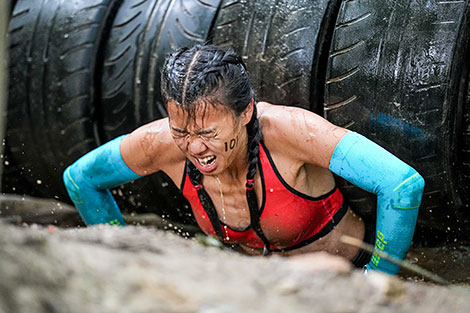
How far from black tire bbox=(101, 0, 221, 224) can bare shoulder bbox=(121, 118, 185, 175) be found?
395 millimetres

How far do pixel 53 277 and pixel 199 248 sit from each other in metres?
0.49

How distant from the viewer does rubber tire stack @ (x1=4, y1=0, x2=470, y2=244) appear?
8.09 feet

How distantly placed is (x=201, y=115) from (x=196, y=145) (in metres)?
0.12

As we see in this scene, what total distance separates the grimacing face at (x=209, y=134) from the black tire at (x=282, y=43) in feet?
1.61

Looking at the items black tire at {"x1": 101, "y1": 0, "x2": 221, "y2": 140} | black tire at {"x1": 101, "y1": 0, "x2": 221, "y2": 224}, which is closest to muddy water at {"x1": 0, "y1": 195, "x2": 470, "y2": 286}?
black tire at {"x1": 101, "y1": 0, "x2": 221, "y2": 224}

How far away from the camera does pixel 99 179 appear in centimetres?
286

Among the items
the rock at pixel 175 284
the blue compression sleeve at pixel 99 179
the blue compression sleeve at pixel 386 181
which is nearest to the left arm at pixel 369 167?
the blue compression sleeve at pixel 386 181

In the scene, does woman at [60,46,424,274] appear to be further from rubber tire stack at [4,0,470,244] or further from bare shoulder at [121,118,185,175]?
rubber tire stack at [4,0,470,244]

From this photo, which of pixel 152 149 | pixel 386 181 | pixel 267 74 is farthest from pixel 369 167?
pixel 152 149

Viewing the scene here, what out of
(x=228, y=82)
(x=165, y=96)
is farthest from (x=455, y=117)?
(x=165, y=96)

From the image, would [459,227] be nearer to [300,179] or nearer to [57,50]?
[300,179]

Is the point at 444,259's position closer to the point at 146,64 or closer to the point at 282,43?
the point at 282,43

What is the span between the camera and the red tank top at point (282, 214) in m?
2.49

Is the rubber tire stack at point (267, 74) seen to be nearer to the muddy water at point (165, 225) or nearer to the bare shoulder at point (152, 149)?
the muddy water at point (165, 225)
